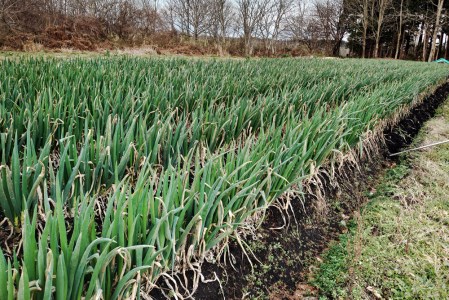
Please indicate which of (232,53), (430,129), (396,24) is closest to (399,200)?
(430,129)

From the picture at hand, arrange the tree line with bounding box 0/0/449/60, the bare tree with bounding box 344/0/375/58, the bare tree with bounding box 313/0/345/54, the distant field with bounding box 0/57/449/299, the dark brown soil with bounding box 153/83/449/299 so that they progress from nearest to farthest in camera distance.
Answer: the distant field with bounding box 0/57/449/299
the dark brown soil with bounding box 153/83/449/299
the tree line with bounding box 0/0/449/60
the bare tree with bounding box 344/0/375/58
the bare tree with bounding box 313/0/345/54

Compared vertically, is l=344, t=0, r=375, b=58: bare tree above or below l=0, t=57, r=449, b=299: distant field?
above

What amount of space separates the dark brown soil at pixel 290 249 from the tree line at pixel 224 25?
1290 cm

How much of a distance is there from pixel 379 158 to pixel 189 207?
10.2 ft

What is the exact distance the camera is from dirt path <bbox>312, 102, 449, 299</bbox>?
6.14 feet

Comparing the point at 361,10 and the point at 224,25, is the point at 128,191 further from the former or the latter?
the point at 361,10

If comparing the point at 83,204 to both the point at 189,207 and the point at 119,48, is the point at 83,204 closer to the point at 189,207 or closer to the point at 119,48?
the point at 189,207

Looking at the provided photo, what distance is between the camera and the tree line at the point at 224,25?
15086 millimetres

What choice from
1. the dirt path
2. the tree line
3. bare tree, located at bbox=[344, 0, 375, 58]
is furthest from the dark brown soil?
bare tree, located at bbox=[344, 0, 375, 58]

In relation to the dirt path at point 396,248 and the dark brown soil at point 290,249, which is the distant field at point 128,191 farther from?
the dirt path at point 396,248

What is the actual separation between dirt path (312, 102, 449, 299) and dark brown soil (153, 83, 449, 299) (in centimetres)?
9

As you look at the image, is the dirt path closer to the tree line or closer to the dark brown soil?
the dark brown soil

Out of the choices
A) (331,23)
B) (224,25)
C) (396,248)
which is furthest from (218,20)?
(396,248)

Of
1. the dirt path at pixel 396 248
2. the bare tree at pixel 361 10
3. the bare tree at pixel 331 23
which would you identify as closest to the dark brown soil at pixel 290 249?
the dirt path at pixel 396 248
